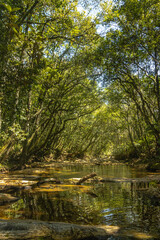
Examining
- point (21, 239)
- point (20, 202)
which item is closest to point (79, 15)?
point (20, 202)

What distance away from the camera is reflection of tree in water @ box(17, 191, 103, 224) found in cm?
436

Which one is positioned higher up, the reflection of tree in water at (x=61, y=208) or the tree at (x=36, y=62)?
the tree at (x=36, y=62)

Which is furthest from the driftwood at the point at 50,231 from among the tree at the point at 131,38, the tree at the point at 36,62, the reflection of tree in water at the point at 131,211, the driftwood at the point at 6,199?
the tree at the point at 131,38

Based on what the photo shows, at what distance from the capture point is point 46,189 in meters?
7.39

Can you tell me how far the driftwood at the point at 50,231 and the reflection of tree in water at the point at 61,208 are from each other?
0.84 m

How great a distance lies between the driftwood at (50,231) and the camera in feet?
9.98

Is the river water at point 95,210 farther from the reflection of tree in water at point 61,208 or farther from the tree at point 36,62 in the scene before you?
the tree at point 36,62

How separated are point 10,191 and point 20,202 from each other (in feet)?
5.45

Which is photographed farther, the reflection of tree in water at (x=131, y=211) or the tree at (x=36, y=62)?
the tree at (x=36, y=62)

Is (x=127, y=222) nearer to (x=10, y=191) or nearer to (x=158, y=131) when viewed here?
(x=10, y=191)

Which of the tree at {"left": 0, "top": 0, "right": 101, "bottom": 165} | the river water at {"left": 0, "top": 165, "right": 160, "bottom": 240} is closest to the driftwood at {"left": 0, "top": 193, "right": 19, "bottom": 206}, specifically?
the river water at {"left": 0, "top": 165, "right": 160, "bottom": 240}

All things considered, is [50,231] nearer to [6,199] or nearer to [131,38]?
[6,199]

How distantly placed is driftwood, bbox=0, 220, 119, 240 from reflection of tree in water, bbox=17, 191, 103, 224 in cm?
84

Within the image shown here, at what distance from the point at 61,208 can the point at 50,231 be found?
75.4 inches
